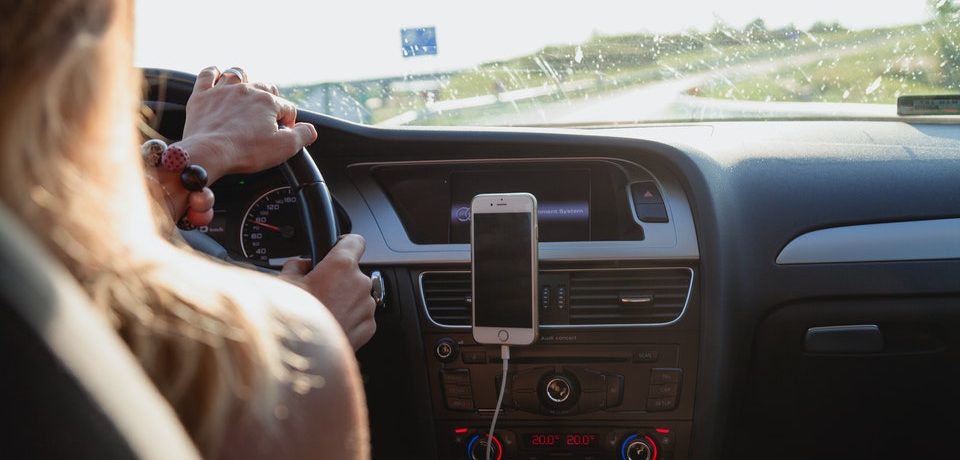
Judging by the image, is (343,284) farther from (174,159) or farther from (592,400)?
(592,400)

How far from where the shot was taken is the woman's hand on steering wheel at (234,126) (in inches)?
90.2

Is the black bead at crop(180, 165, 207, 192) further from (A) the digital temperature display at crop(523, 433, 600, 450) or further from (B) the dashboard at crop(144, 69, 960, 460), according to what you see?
(A) the digital temperature display at crop(523, 433, 600, 450)

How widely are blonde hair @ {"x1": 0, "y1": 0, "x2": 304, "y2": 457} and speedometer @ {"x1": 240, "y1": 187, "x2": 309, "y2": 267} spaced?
217 centimetres

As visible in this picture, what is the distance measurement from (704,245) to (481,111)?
807mm

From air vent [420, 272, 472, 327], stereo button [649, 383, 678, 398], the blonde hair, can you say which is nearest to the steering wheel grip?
air vent [420, 272, 472, 327]

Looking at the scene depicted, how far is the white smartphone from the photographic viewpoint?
2975mm

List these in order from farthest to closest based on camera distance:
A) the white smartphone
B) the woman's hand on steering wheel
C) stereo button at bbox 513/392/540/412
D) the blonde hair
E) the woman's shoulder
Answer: stereo button at bbox 513/392/540/412 < the white smartphone < the woman's hand on steering wheel < the woman's shoulder < the blonde hair

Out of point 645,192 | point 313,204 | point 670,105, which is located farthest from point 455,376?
point 670,105

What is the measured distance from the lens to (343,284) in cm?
220

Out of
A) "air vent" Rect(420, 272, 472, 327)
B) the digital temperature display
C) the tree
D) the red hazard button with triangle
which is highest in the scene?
the tree

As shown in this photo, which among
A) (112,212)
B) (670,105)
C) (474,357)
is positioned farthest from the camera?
(670,105)

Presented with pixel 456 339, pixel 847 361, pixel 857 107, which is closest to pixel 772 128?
pixel 857 107

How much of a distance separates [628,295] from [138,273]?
2369 mm

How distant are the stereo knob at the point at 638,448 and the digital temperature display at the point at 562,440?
8 cm
